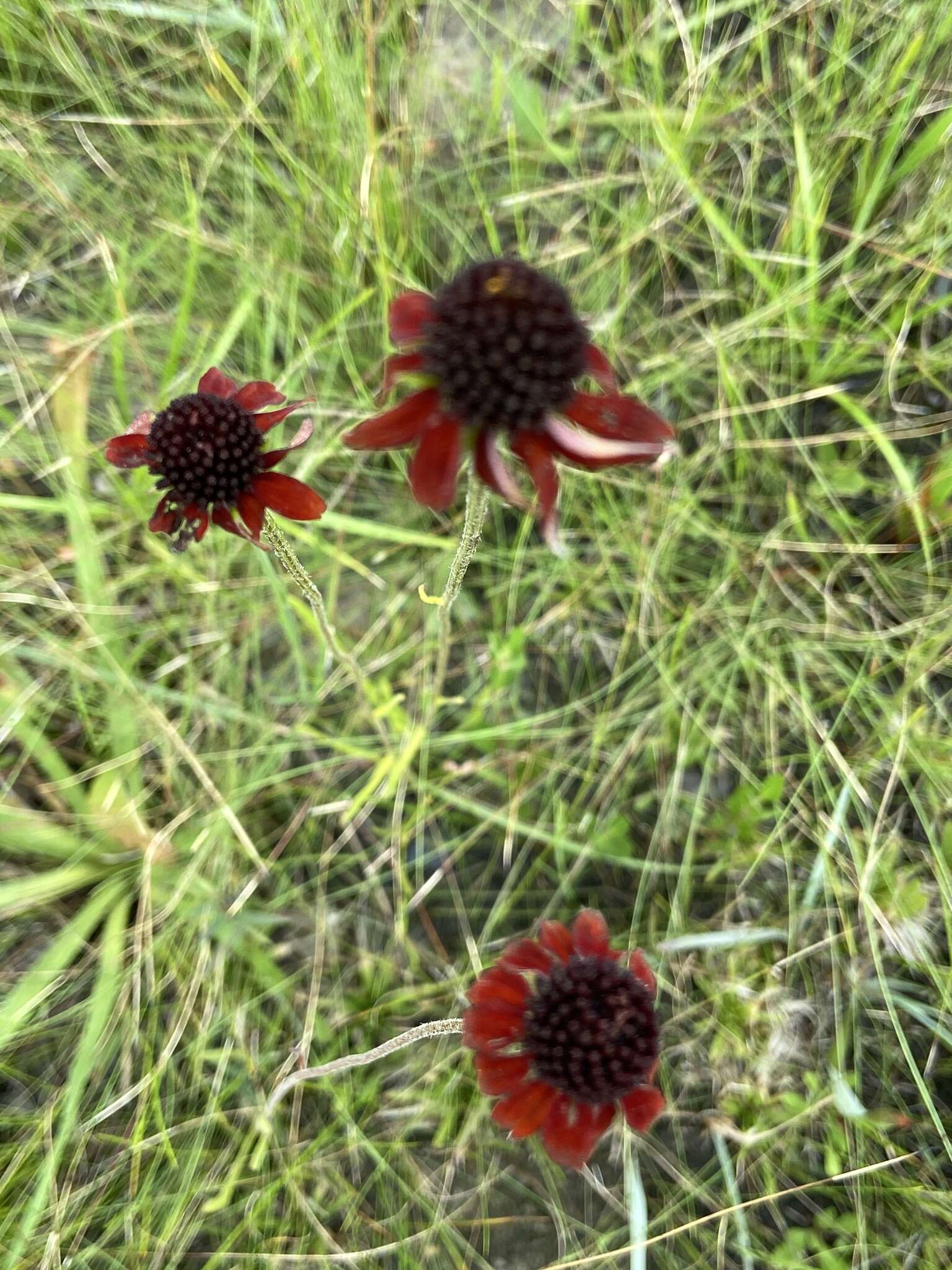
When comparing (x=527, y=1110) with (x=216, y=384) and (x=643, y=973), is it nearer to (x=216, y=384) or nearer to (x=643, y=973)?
(x=643, y=973)

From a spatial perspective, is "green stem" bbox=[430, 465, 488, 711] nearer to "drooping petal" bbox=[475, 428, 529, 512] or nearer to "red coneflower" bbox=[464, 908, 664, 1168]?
"drooping petal" bbox=[475, 428, 529, 512]

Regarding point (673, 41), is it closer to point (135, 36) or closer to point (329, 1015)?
point (135, 36)

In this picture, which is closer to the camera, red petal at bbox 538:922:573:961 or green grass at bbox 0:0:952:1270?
red petal at bbox 538:922:573:961

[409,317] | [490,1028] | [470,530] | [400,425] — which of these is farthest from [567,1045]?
[409,317]

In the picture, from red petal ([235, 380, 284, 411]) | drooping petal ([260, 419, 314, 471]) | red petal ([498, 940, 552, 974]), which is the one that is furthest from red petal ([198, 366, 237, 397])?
red petal ([498, 940, 552, 974])

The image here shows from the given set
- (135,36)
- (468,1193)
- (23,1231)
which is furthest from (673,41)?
(23,1231)

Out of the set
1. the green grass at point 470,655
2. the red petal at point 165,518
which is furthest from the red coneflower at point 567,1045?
the red petal at point 165,518
